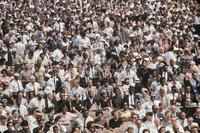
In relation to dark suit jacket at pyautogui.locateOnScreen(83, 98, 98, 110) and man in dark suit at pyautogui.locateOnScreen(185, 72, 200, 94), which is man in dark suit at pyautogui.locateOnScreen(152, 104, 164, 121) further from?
man in dark suit at pyautogui.locateOnScreen(185, 72, 200, 94)

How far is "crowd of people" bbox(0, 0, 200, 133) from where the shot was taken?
18.5 meters

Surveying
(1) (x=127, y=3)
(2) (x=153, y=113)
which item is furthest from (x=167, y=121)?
(1) (x=127, y=3)

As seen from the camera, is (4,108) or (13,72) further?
(13,72)

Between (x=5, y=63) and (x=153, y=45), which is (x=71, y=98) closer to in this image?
(x=5, y=63)

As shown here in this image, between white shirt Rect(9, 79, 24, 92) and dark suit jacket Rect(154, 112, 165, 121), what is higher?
white shirt Rect(9, 79, 24, 92)

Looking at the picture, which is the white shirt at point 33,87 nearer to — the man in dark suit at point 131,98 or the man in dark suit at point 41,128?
the man in dark suit at point 131,98

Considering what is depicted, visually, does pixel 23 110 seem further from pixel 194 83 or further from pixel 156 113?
pixel 194 83

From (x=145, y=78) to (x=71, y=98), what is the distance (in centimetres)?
360

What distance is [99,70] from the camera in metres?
23.4

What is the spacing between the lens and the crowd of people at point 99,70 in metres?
18.5

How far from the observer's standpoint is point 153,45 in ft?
86.8

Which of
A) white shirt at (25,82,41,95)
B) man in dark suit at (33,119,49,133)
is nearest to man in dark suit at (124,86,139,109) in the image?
white shirt at (25,82,41,95)

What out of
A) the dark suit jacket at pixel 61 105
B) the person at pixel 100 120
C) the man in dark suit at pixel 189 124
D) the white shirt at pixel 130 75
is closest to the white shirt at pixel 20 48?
the white shirt at pixel 130 75

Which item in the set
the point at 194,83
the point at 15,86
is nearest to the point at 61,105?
the point at 15,86
